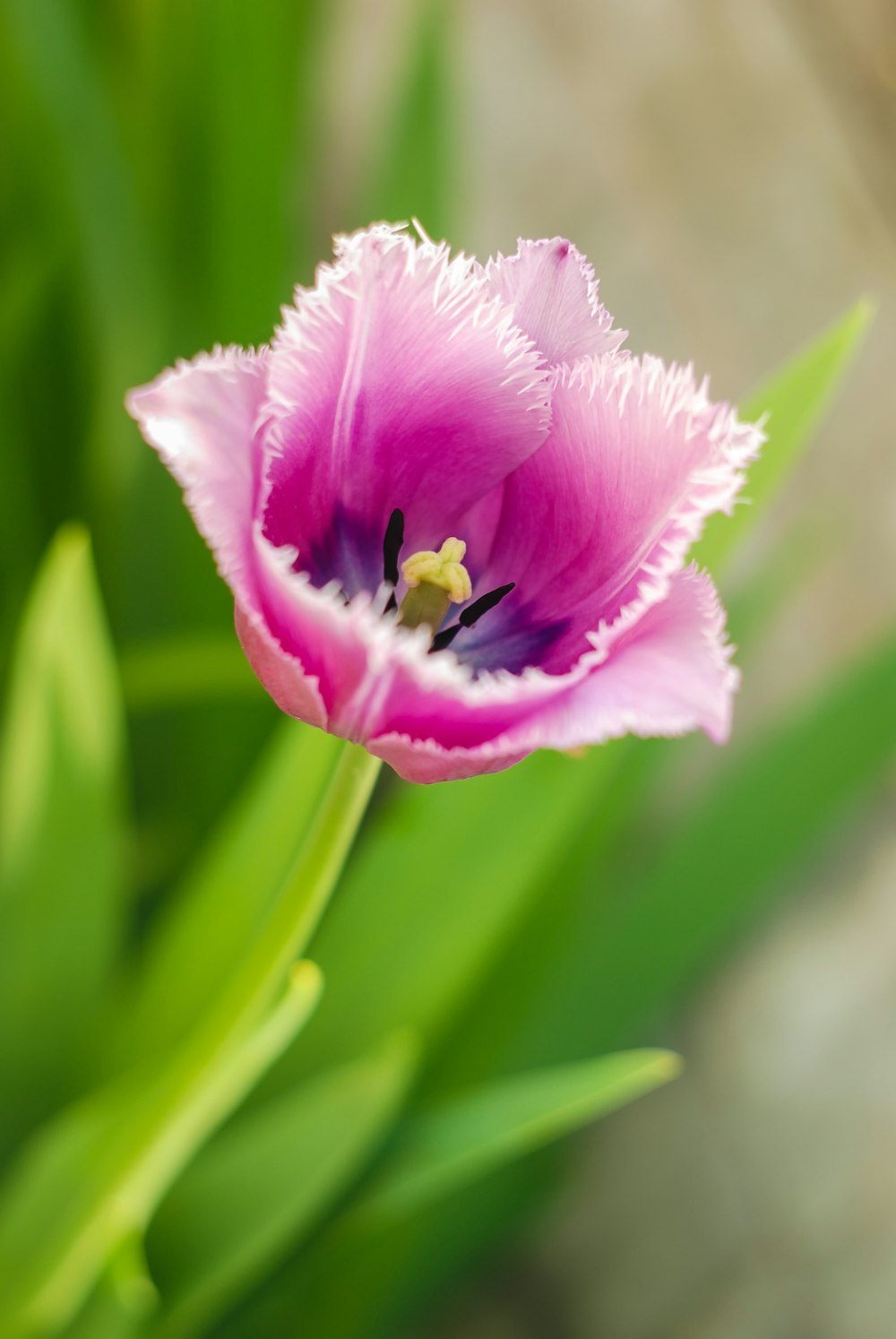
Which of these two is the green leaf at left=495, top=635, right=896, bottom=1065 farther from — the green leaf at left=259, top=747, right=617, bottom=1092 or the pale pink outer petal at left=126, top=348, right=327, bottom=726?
the pale pink outer petal at left=126, top=348, right=327, bottom=726

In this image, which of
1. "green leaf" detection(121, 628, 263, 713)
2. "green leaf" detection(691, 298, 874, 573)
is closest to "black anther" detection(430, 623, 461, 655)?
"green leaf" detection(691, 298, 874, 573)

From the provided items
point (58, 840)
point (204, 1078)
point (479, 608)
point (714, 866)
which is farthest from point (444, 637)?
point (714, 866)

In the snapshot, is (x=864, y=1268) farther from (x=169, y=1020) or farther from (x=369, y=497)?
(x=369, y=497)

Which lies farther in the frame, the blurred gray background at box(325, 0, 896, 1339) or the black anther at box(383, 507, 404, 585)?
the blurred gray background at box(325, 0, 896, 1339)

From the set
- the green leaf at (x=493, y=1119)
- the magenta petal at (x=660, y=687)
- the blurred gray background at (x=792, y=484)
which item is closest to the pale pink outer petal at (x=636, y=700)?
the magenta petal at (x=660, y=687)

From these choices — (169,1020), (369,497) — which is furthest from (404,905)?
(369,497)

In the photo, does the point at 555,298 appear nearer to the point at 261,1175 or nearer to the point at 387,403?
the point at 387,403
